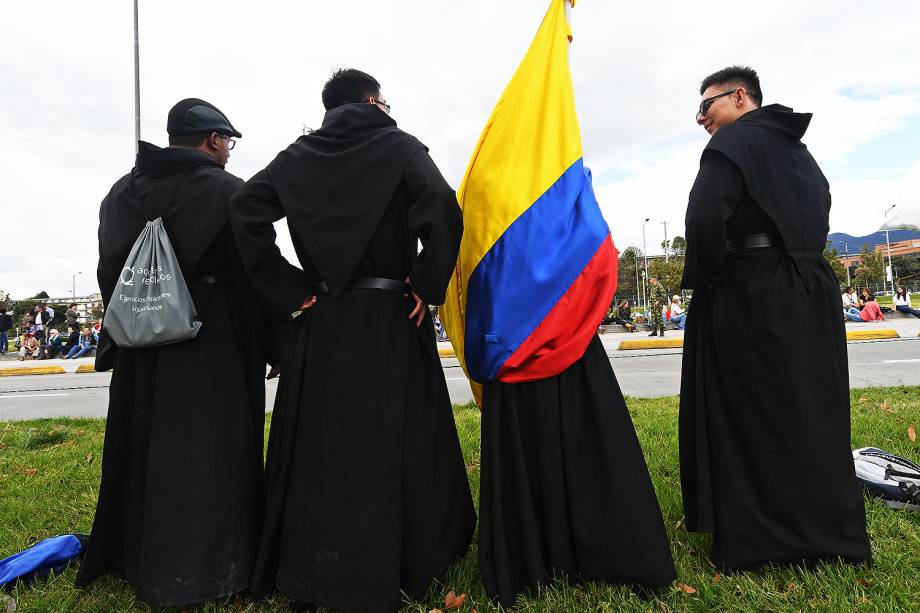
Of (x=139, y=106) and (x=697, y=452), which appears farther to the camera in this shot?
(x=139, y=106)

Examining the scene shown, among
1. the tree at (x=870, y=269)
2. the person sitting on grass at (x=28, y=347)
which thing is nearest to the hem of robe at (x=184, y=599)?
the person sitting on grass at (x=28, y=347)

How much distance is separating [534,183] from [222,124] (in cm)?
157

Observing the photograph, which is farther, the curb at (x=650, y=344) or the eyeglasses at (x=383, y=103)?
the curb at (x=650, y=344)

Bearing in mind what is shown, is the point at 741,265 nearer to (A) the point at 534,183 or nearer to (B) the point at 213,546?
(A) the point at 534,183

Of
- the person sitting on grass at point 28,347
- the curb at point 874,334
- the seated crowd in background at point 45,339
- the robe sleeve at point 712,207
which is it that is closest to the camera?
the robe sleeve at point 712,207

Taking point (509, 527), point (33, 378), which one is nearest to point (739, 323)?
point (509, 527)

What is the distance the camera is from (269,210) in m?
2.54

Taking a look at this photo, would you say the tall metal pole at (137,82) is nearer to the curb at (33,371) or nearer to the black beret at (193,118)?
the curb at (33,371)

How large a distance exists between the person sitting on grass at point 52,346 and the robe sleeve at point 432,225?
23082 millimetres

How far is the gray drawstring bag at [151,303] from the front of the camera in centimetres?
249

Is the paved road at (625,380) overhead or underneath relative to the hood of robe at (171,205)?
underneath

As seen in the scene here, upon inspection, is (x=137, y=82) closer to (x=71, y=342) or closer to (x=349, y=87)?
(x=71, y=342)

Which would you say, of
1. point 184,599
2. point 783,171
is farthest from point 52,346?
point 783,171

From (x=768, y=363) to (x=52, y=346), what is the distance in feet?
78.8
